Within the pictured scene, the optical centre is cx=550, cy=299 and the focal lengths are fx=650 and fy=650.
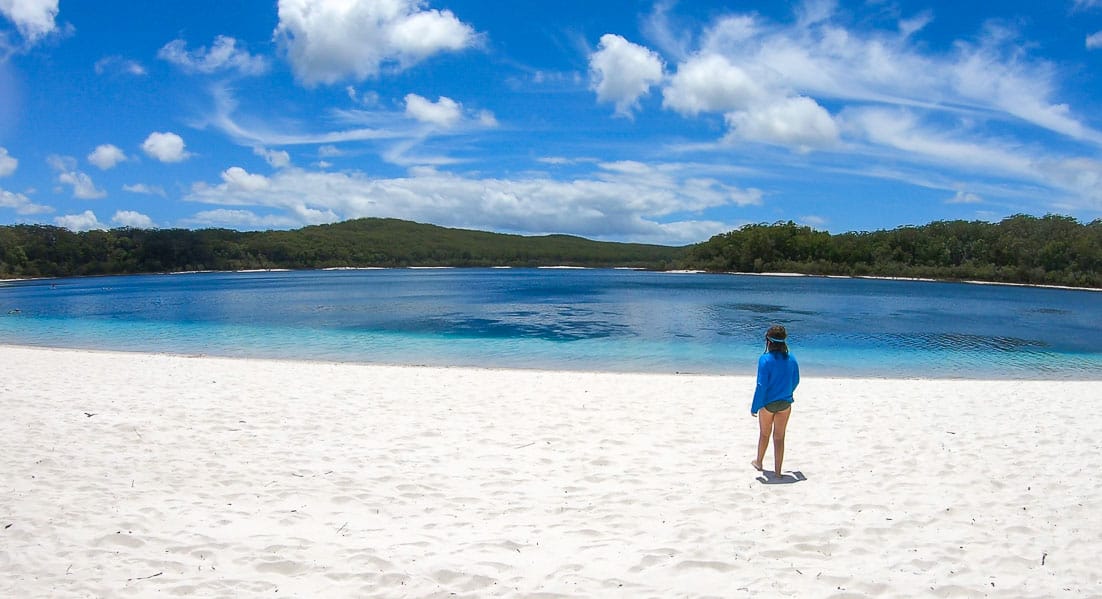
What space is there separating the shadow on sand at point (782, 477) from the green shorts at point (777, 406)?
68 cm

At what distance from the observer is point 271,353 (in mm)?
20234

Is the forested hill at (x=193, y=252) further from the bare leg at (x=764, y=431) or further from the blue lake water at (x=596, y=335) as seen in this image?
the bare leg at (x=764, y=431)

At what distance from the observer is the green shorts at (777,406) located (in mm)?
6980

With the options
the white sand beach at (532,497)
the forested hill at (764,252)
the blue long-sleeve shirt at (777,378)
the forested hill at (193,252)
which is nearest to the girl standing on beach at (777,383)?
the blue long-sleeve shirt at (777,378)

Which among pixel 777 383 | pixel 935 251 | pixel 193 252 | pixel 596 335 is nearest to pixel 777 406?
pixel 777 383

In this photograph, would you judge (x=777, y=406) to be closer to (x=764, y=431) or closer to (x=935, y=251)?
(x=764, y=431)

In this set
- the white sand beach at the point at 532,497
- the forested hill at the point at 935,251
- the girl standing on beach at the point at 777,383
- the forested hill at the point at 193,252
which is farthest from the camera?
the forested hill at the point at 193,252

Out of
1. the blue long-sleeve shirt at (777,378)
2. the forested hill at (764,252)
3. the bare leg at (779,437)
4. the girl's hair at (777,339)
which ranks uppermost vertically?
the forested hill at (764,252)

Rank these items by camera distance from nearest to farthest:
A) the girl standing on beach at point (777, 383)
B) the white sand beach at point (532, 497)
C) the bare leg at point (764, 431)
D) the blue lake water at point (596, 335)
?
1. the white sand beach at point (532, 497)
2. the girl standing on beach at point (777, 383)
3. the bare leg at point (764, 431)
4. the blue lake water at point (596, 335)

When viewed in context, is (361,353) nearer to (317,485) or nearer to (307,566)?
(317,485)

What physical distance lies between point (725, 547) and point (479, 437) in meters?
4.15

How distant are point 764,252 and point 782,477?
146960mm

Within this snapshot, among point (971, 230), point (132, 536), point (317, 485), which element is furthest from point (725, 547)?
point (971, 230)

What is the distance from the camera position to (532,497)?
6.34 meters
